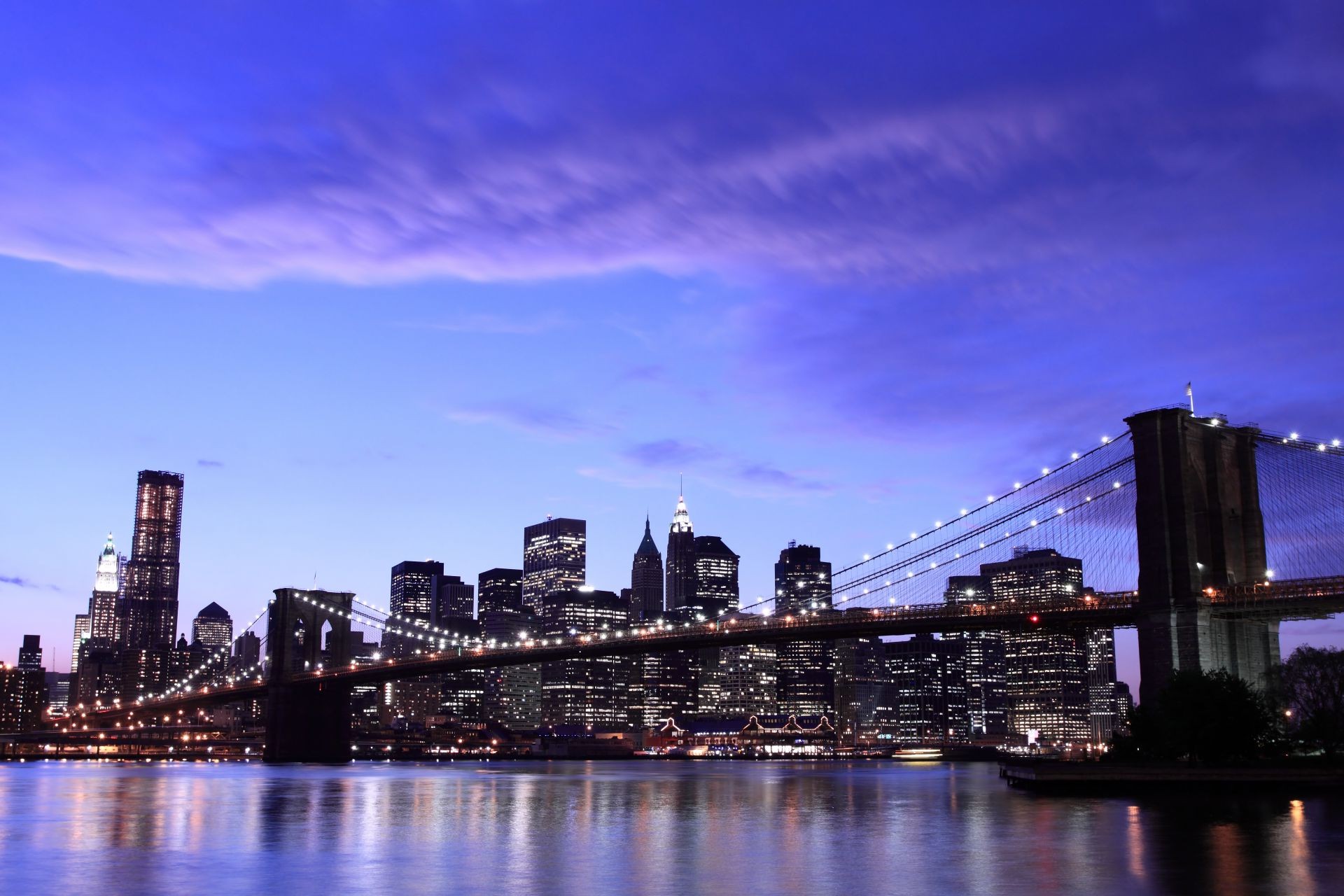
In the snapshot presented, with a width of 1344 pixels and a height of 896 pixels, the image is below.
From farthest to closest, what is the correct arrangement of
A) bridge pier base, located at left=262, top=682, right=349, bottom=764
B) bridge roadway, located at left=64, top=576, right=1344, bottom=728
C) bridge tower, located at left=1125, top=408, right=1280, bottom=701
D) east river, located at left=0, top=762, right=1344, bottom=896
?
bridge pier base, located at left=262, top=682, right=349, bottom=764
bridge tower, located at left=1125, top=408, right=1280, bottom=701
bridge roadway, located at left=64, top=576, right=1344, bottom=728
east river, located at left=0, top=762, right=1344, bottom=896

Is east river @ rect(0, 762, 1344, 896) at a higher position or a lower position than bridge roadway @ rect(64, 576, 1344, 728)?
lower

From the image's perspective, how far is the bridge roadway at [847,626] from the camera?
6031cm

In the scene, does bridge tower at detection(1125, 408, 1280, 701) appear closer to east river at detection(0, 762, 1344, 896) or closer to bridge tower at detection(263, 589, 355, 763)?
east river at detection(0, 762, 1344, 896)

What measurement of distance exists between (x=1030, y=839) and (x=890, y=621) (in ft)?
128

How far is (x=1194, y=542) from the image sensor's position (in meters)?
63.4

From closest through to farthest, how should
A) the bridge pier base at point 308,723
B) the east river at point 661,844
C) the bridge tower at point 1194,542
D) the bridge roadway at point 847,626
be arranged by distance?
the east river at point 661,844 < the bridge roadway at point 847,626 < the bridge tower at point 1194,542 < the bridge pier base at point 308,723

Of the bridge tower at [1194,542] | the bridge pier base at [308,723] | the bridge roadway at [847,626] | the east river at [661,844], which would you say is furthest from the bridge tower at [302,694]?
the bridge tower at [1194,542]

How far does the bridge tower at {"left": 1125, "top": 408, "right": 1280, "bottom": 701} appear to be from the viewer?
62.4 m

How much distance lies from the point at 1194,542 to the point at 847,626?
21.8m

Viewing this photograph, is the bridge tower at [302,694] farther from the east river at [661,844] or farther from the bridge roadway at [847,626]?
the east river at [661,844]

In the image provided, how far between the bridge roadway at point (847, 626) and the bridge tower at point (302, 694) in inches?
66.7

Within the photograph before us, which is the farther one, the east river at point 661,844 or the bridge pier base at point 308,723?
the bridge pier base at point 308,723

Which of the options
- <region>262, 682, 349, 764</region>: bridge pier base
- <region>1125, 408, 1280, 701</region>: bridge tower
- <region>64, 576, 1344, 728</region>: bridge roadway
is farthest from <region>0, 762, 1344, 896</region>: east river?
<region>262, 682, 349, 764</region>: bridge pier base

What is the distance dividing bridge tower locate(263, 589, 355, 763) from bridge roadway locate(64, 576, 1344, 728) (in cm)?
169
